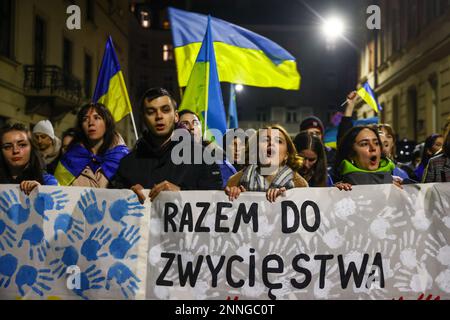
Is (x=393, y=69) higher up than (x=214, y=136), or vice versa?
(x=393, y=69)

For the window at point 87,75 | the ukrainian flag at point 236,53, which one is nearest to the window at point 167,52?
the window at point 87,75

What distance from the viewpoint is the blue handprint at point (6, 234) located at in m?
3.97

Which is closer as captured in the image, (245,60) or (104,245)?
(104,245)

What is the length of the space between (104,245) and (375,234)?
1745 mm

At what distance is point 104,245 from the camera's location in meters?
3.91

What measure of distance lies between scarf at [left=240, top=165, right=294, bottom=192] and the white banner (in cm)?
12

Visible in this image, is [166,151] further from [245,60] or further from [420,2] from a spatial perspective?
[420,2]

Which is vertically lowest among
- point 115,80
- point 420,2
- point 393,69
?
point 115,80

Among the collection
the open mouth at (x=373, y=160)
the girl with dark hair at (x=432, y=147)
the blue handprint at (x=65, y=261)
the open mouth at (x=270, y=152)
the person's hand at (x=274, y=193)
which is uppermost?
the girl with dark hair at (x=432, y=147)

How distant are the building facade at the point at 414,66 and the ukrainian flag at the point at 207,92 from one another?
11.6m

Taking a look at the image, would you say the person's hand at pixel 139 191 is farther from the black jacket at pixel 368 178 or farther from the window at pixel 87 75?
the window at pixel 87 75

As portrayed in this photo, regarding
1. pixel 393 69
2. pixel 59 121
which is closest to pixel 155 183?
pixel 59 121

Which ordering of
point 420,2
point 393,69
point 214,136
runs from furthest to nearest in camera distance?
1. point 393,69
2. point 420,2
3. point 214,136

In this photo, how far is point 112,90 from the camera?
663cm
